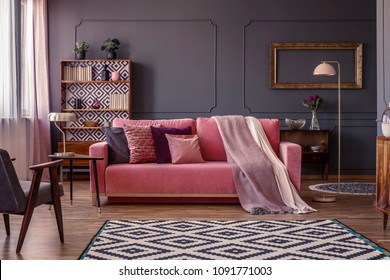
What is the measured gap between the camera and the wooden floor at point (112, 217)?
3.61 m

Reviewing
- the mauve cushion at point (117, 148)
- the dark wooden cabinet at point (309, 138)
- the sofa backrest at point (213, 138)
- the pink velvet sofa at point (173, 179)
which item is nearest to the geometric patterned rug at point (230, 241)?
the pink velvet sofa at point (173, 179)

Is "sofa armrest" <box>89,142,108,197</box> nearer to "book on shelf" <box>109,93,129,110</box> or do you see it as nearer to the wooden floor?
the wooden floor

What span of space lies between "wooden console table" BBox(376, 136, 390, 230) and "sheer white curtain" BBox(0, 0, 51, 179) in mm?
4327

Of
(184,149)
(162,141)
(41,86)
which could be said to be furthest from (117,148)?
(41,86)

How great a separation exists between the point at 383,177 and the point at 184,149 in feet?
7.14

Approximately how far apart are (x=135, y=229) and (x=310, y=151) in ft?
13.7

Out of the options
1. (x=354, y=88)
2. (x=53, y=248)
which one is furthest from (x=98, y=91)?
(x=53, y=248)

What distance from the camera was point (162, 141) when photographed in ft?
18.7

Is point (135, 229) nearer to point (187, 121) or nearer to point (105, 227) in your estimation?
point (105, 227)

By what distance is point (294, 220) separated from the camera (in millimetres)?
4613

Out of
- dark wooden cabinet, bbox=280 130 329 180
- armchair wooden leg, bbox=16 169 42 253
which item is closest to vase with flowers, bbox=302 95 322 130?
dark wooden cabinet, bbox=280 130 329 180

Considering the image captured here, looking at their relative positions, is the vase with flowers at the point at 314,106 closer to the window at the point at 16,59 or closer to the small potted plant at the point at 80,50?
the small potted plant at the point at 80,50

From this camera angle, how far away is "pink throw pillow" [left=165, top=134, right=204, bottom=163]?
18.4ft

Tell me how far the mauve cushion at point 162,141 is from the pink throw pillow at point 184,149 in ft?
0.15
